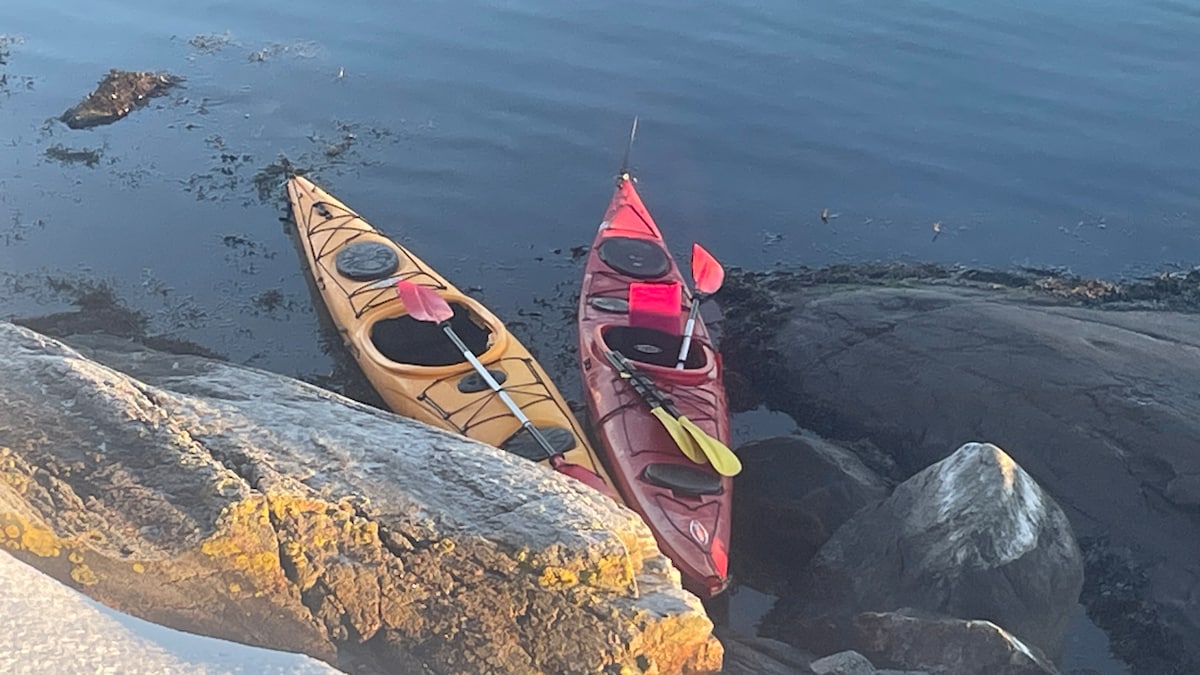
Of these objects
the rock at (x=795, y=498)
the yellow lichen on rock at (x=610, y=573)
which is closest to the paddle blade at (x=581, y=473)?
the rock at (x=795, y=498)

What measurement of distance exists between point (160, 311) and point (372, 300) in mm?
1796

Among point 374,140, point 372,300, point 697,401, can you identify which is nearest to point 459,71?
point 374,140

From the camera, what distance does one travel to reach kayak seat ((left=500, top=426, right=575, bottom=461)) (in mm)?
5742

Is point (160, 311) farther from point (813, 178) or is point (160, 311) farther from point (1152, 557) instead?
point (1152, 557)

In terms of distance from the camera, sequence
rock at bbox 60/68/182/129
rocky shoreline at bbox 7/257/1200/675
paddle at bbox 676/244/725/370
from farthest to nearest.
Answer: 1. rock at bbox 60/68/182/129
2. paddle at bbox 676/244/725/370
3. rocky shoreline at bbox 7/257/1200/675

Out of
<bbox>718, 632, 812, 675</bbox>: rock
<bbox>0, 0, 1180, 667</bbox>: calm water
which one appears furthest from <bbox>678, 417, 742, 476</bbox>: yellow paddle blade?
<bbox>0, 0, 1180, 667</bbox>: calm water

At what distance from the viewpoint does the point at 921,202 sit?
373 inches

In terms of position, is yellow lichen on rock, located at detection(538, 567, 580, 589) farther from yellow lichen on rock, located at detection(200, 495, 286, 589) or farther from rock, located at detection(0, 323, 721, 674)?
yellow lichen on rock, located at detection(200, 495, 286, 589)

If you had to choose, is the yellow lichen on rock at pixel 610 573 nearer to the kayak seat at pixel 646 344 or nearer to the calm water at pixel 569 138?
the kayak seat at pixel 646 344

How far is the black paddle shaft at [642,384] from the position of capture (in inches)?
232

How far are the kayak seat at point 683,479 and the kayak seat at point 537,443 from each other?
0.52m

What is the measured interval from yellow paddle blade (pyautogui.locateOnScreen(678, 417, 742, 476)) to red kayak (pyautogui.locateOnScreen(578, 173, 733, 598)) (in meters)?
0.04

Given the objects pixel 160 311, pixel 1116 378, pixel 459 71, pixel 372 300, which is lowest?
pixel 160 311

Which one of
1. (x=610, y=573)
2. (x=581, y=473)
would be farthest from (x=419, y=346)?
(x=610, y=573)
